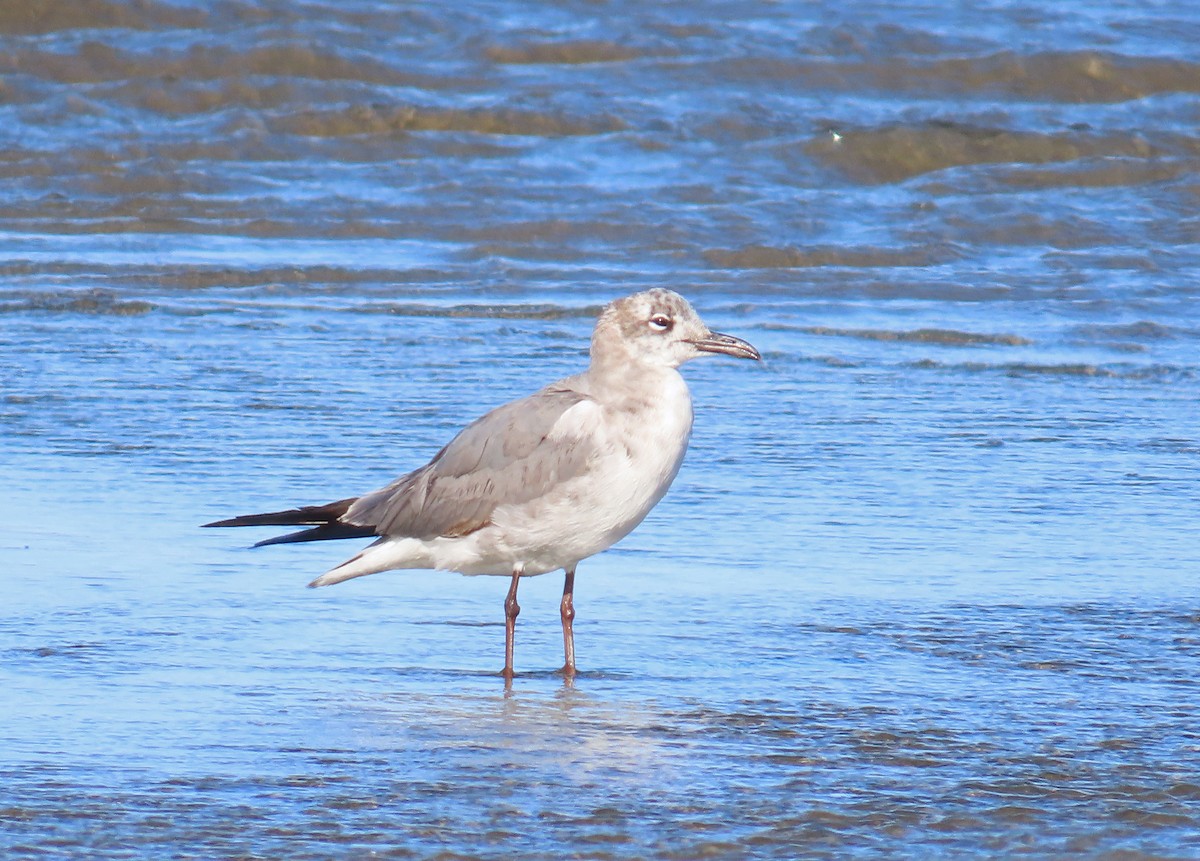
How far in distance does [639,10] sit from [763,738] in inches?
579

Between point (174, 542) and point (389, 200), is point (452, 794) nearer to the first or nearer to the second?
point (174, 542)

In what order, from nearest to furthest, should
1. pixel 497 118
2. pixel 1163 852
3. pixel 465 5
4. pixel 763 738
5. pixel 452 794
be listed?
1. pixel 1163 852
2. pixel 452 794
3. pixel 763 738
4. pixel 497 118
5. pixel 465 5

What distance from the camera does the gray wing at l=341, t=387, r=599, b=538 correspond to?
4.82 meters

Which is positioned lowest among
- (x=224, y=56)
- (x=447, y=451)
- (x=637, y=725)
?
(x=637, y=725)

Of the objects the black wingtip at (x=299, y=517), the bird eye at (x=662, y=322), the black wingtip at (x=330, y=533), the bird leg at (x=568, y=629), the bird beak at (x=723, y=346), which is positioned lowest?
the bird leg at (x=568, y=629)

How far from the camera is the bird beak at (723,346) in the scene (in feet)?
16.7

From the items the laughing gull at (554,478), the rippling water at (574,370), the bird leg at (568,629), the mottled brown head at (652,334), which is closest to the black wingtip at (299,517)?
the laughing gull at (554,478)

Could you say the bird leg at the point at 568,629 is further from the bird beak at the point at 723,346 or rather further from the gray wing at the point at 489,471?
the bird beak at the point at 723,346

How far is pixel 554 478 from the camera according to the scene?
4.80 meters

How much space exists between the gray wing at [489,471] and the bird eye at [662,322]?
0.93 feet

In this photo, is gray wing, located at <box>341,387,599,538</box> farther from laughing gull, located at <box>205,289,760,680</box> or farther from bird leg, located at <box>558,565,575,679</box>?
bird leg, located at <box>558,565,575,679</box>

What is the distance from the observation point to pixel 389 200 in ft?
41.2

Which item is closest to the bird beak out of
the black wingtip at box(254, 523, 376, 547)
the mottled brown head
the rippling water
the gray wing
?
the mottled brown head

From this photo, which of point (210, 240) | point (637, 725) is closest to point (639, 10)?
point (210, 240)
